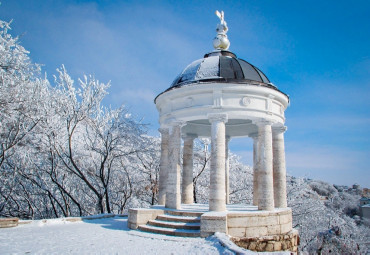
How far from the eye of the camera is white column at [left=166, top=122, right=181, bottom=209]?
44.6ft

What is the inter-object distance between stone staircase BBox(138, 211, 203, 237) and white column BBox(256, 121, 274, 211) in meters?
3.21

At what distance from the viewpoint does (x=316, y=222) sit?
25.9 meters

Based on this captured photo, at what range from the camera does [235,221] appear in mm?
10961

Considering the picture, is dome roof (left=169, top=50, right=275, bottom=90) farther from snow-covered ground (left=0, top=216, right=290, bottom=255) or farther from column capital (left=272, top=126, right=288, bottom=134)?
snow-covered ground (left=0, top=216, right=290, bottom=255)

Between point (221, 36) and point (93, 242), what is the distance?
13.6 meters

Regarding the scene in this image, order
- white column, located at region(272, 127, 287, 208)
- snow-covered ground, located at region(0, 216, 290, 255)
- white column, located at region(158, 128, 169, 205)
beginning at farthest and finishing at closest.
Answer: white column, located at region(158, 128, 169, 205)
white column, located at region(272, 127, 287, 208)
snow-covered ground, located at region(0, 216, 290, 255)

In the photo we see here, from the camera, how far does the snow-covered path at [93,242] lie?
8.49m

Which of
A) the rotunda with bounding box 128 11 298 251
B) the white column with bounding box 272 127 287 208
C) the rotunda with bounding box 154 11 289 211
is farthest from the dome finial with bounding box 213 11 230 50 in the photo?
the white column with bounding box 272 127 287 208

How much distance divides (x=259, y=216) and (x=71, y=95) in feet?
49.8

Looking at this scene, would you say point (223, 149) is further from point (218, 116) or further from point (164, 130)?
point (164, 130)

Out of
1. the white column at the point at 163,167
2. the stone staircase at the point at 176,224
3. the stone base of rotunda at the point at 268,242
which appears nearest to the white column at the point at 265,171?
the stone base of rotunda at the point at 268,242

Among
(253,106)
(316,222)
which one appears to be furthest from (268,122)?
(316,222)

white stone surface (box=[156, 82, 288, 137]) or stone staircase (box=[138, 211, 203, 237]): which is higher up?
white stone surface (box=[156, 82, 288, 137])

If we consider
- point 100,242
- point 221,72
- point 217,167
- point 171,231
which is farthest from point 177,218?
point 221,72
